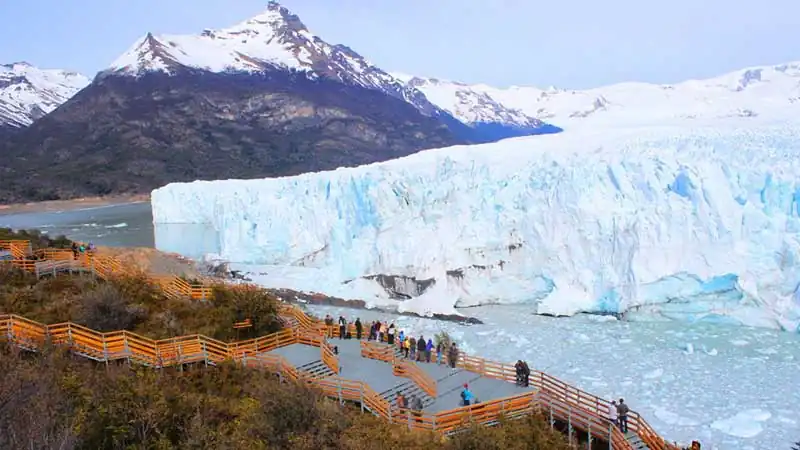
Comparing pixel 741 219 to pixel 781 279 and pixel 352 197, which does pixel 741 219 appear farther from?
pixel 352 197

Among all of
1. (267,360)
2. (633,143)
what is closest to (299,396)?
(267,360)

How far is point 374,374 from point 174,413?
3.35 m

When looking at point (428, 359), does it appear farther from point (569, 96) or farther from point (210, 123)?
point (569, 96)

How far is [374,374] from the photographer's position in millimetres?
9922

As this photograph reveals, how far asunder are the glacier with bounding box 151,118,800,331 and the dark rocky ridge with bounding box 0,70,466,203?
2256 inches

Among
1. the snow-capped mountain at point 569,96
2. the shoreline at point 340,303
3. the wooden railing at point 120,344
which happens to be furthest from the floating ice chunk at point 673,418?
the snow-capped mountain at point 569,96

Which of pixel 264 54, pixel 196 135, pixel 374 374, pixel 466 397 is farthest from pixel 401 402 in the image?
pixel 264 54

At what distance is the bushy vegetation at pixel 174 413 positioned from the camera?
18.6ft

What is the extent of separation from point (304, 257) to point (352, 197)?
9.62ft

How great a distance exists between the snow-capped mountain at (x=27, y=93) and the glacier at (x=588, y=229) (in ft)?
444

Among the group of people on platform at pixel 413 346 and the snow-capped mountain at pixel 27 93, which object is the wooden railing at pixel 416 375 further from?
the snow-capped mountain at pixel 27 93

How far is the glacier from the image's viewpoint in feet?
52.0

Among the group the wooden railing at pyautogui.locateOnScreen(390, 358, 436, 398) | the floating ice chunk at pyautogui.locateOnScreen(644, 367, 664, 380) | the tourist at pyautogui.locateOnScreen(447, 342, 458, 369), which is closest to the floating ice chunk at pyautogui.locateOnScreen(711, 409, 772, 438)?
the floating ice chunk at pyautogui.locateOnScreen(644, 367, 664, 380)

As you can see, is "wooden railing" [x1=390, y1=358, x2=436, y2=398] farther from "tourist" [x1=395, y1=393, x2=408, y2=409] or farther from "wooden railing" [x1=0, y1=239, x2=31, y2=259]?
"wooden railing" [x1=0, y1=239, x2=31, y2=259]
